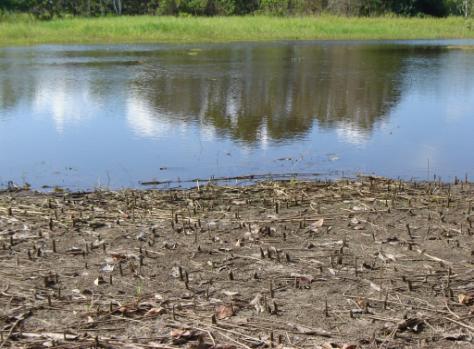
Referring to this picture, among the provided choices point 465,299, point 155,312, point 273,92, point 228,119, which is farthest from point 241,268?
point 273,92

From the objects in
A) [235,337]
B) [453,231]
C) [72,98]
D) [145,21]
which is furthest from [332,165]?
[145,21]

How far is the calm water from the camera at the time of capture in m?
7.98

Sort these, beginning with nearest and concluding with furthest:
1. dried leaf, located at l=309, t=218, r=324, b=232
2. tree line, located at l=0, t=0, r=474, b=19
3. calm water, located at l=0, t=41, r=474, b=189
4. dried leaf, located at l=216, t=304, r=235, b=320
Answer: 1. dried leaf, located at l=216, t=304, r=235, b=320
2. dried leaf, located at l=309, t=218, r=324, b=232
3. calm water, located at l=0, t=41, r=474, b=189
4. tree line, located at l=0, t=0, r=474, b=19

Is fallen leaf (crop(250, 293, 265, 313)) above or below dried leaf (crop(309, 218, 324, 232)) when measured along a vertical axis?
above

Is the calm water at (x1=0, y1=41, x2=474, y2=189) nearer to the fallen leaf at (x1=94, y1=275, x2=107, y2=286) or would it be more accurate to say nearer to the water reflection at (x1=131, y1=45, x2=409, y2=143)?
the water reflection at (x1=131, y1=45, x2=409, y2=143)

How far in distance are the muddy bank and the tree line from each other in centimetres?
3305

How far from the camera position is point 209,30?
2983cm

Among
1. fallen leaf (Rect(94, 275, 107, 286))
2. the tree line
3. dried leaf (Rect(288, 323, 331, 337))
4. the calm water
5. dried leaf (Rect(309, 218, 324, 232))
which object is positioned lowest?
the calm water

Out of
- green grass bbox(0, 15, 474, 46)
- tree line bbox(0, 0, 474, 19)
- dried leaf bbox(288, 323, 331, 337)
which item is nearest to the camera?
dried leaf bbox(288, 323, 331, 337)

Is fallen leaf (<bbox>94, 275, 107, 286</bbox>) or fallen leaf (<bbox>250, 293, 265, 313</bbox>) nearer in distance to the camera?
fallen leaf (<bbox>250, 293, 265, 313</bbox>)

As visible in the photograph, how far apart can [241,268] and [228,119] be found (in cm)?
624

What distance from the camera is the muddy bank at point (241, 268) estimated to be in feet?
12.0

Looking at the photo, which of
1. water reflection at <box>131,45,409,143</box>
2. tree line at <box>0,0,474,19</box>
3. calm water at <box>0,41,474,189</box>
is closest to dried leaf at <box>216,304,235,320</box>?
calm water at <box>0,41,474,189</box>

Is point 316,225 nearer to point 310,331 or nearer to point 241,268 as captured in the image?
point 241,268
